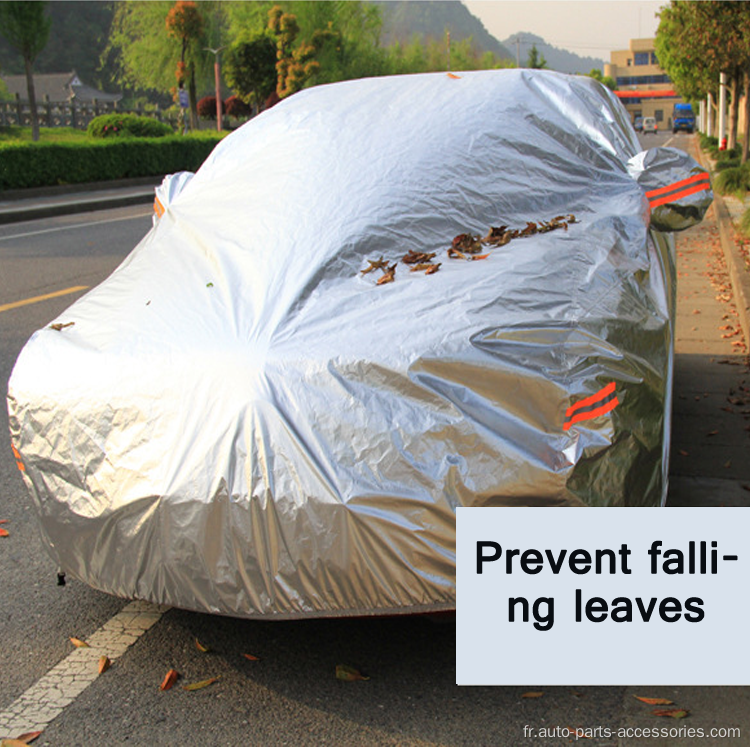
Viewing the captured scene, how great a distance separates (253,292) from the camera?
9.30 ft

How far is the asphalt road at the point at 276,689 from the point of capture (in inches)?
90.0

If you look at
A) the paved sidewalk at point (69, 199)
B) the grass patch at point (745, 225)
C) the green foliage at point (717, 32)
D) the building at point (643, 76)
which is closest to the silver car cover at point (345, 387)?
the grass patch at point (745, 225)

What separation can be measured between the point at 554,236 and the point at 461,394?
3.17 ft

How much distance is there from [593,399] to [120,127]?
25.3m

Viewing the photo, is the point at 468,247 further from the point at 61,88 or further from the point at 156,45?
the point at 61,88

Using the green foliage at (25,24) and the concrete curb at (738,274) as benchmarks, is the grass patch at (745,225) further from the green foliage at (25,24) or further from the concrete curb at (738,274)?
the green foliage at (25,24)

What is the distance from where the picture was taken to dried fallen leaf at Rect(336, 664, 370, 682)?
2.52 metres

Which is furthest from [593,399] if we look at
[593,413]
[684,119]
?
[684,119]

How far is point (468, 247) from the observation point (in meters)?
3.01

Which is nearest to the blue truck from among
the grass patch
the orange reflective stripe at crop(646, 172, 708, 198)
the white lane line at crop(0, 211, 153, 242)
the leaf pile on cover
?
the white lane line at crop(0, 211, 153, 242)

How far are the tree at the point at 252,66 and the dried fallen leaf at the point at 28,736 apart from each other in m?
53.1

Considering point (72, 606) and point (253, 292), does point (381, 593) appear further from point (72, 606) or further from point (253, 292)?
point (72, 606)

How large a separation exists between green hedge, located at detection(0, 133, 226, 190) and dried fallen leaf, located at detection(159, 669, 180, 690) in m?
17.6

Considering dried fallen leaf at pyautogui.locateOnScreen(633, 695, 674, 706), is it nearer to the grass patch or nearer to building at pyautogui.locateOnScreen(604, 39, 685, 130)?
the grass patch
